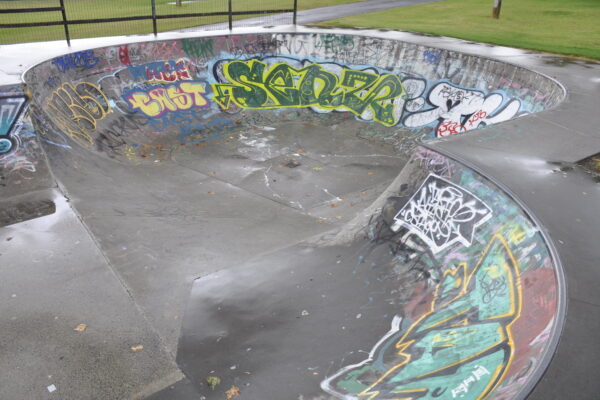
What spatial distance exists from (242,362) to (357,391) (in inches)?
51.2

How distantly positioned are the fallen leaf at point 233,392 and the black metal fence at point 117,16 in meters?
12.3

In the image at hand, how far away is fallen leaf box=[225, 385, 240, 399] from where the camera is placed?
13.9 ft

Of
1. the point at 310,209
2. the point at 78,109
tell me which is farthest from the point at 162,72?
the point at 310,209

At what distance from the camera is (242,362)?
15.4 ft

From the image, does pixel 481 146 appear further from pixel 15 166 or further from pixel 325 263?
pixel 15 166

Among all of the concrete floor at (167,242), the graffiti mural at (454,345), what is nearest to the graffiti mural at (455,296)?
the graffiti mural at (454,345)

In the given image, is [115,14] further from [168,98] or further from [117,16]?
[168,98]

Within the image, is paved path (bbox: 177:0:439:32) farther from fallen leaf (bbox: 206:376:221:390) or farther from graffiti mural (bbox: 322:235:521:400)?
graffiti mural (bbox: 322:235:521:400)

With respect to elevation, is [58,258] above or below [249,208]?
above

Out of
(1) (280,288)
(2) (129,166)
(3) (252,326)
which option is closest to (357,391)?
(3) (252,326)

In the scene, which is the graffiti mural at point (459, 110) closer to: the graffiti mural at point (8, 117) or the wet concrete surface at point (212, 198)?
the wet concrete surface at point (212, 198)

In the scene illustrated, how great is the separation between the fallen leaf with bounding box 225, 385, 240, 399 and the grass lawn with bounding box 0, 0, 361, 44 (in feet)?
45.9

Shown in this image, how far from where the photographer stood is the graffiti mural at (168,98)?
1274cm

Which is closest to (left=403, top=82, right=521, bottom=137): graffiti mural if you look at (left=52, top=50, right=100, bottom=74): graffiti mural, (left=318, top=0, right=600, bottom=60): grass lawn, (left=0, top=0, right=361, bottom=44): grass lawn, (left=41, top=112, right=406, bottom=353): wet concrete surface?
(left=41, top=112, right=406, bottom=353): wet concrete surface
